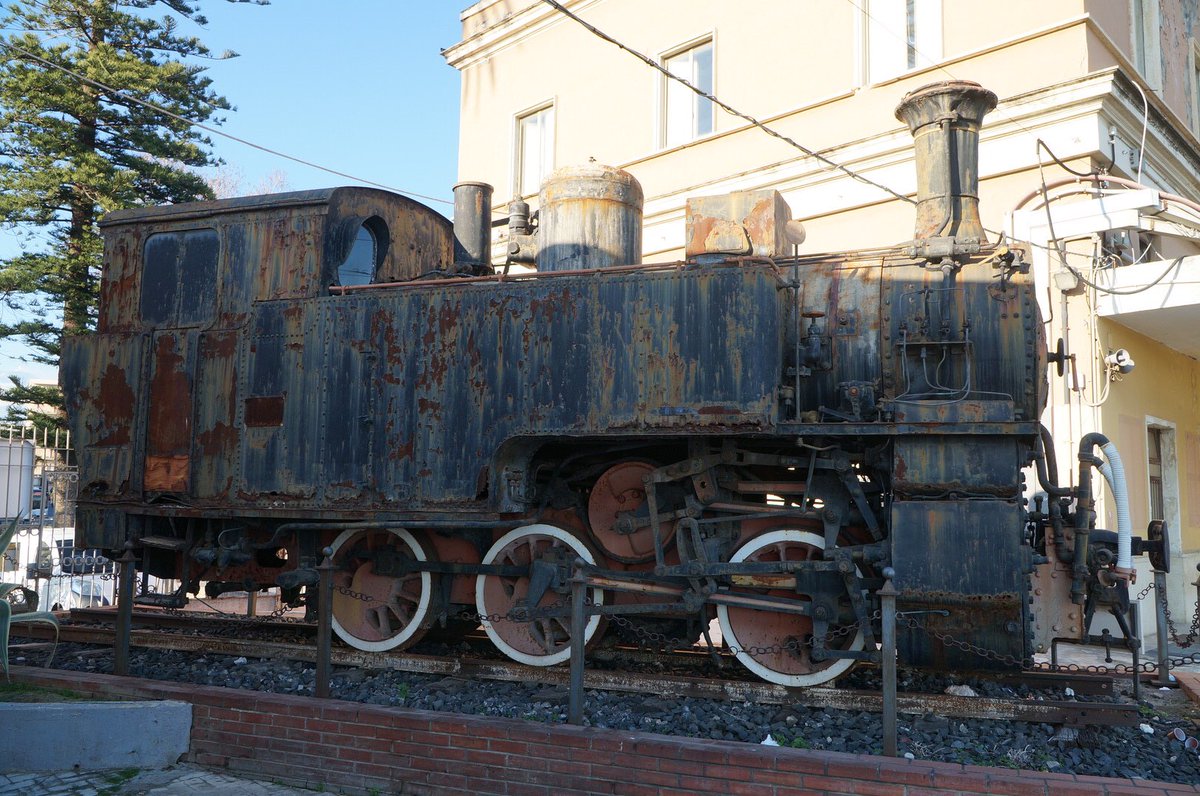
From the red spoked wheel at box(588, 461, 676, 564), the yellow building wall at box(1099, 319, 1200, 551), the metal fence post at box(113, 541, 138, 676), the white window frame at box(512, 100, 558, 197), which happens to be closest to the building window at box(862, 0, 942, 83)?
the yellow building wall at box(1099, 319, 1200, 551)

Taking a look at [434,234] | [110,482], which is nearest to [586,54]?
[434,234]

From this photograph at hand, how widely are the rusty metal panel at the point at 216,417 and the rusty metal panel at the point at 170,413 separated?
0.28 ft

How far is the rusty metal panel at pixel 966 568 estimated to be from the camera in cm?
479

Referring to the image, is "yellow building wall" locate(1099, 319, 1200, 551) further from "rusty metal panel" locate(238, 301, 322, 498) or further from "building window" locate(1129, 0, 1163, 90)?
"rusty metal panel" locate(238, 301, 322, 498)

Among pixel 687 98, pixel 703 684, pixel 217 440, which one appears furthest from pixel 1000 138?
pixel 217 440

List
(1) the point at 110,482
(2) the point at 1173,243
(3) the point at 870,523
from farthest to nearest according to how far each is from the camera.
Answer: (2) the point at 1173,243 → (1) the point at 110,482 → (3) the point at 870,523

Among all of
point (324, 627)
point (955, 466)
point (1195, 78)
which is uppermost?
point (1195, 78)

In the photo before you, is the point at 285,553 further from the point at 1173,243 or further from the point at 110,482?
the point at 1173,243

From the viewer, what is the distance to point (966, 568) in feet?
15.9

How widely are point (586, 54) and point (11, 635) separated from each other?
11.2m

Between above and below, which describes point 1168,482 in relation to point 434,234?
below

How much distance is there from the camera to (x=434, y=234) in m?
7.70

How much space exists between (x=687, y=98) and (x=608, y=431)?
30.3 ft

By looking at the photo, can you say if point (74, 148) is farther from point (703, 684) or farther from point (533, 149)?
point (703, 684)
